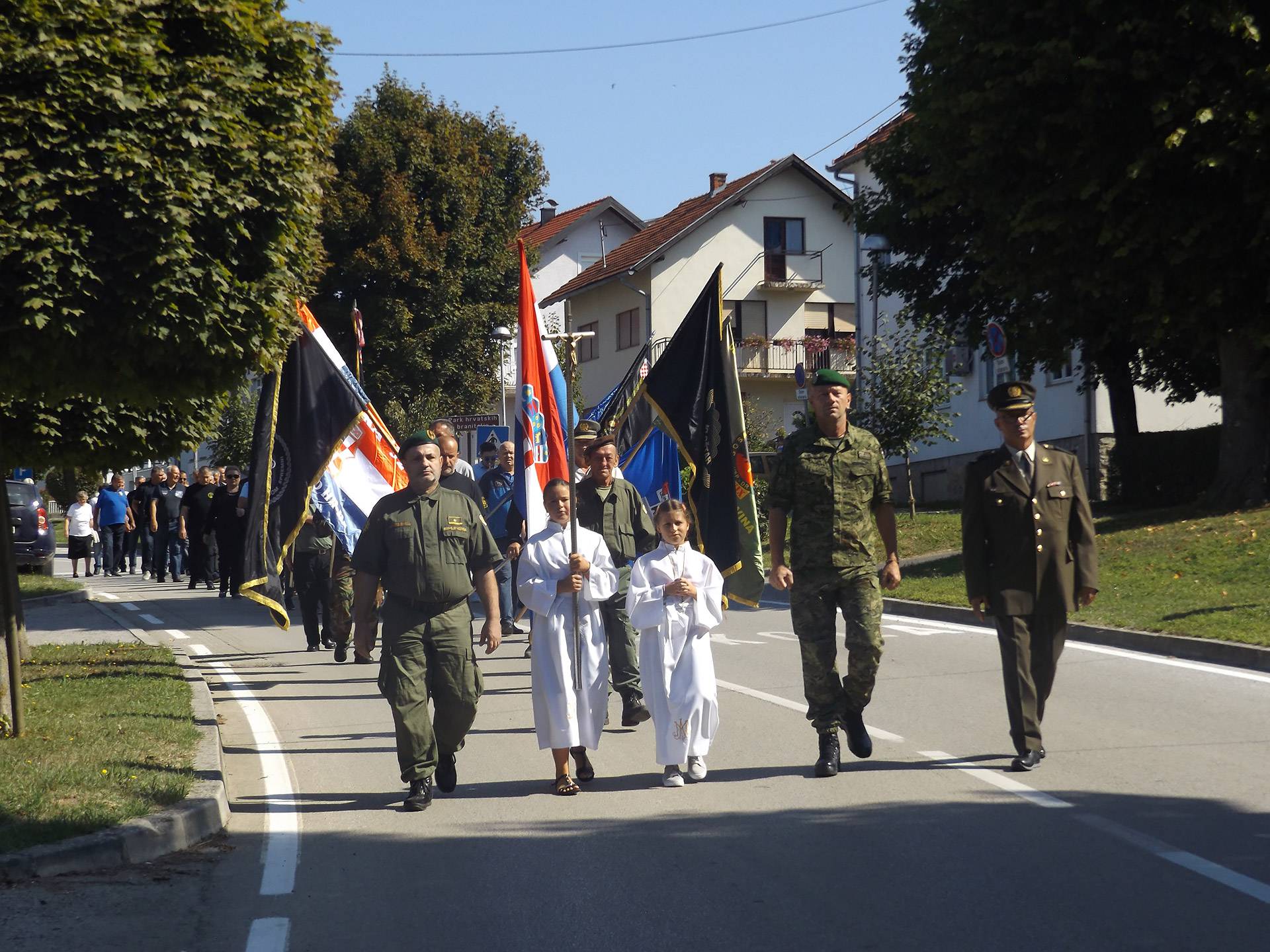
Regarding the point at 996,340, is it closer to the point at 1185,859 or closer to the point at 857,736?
the point at 857,736

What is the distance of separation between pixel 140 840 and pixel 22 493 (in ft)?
72.3

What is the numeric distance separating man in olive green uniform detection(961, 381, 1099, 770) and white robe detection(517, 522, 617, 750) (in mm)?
1999

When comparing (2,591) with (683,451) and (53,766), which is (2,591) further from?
(683,451)

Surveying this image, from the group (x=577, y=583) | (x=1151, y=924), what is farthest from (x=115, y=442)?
(x=1151, y=924)

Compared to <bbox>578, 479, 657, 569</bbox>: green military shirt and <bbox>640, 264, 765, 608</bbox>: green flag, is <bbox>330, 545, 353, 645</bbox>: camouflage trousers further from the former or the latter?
<bbox>578, 479, 657, 569</bbox>: green military shirt

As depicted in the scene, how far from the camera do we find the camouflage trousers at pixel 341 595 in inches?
559

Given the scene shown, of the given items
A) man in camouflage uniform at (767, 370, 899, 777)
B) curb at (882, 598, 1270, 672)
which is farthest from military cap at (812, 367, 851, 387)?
curb at (882, 598, 1270, 672)

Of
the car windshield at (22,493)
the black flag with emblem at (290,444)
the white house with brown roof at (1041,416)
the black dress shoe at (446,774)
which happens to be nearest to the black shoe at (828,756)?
the black dress shoe at (446,774)

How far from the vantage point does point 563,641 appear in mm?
8164

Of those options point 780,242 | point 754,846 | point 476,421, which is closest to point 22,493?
point 476,421

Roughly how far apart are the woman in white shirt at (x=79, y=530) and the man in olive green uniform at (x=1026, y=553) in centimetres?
2481

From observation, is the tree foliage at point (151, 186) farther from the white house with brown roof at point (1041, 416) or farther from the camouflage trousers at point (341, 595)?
the white house with brown roof at point (1041, 416)

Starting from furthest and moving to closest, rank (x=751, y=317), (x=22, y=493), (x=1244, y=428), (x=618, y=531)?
1. (x=751, y=317)
2. (x=22, y=493)
3. (x=1244, y=428)
4. (x=618, y=531)

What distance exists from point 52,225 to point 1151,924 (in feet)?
20.0
